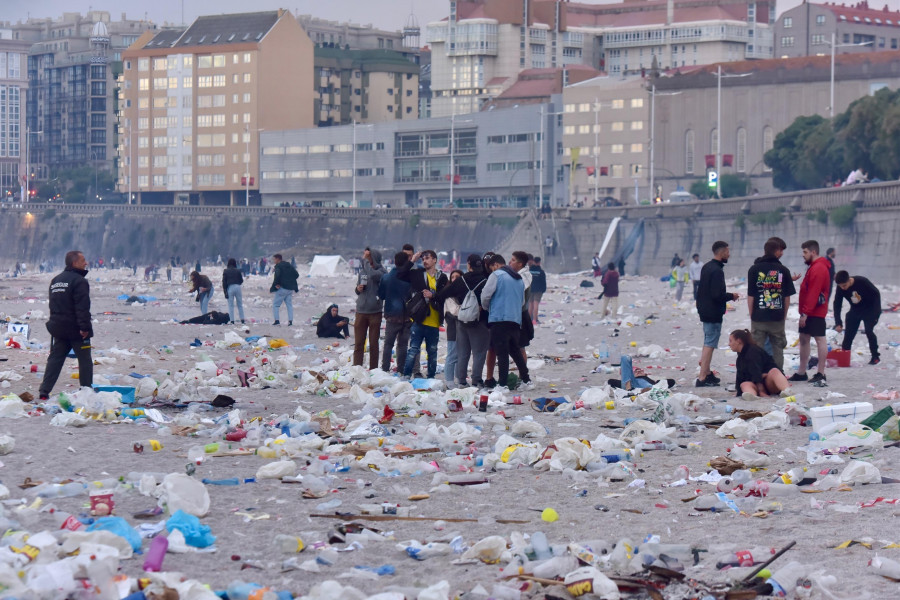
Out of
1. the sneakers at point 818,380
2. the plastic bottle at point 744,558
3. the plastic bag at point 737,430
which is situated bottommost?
the plastic bottle at point 744,558

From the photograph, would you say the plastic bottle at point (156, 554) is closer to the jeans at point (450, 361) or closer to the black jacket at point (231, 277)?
the jeans at point (450, 361)

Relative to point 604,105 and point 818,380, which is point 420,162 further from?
point 818,380

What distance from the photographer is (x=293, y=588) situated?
7324 millimetres

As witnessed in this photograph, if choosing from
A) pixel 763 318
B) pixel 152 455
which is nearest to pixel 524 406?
pixel 763 318

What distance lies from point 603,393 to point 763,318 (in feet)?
7.14

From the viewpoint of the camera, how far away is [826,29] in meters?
153

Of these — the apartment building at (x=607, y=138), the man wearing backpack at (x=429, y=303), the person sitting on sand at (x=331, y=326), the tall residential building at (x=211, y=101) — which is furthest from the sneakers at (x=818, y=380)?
the tall residential building at (x=211, y=101)

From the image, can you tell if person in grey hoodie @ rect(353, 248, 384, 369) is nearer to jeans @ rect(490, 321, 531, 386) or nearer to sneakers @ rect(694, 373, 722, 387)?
jeans @ rect(490, 321, 531, 386)

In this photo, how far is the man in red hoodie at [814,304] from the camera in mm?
16125

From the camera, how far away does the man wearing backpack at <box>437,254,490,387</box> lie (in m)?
16.0

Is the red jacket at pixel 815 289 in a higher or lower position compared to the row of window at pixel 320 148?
lower

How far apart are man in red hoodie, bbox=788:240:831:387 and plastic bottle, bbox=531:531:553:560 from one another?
864 centimetres

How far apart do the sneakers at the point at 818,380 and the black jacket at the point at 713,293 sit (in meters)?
1.30

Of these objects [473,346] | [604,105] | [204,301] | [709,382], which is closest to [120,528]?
[473,346]
